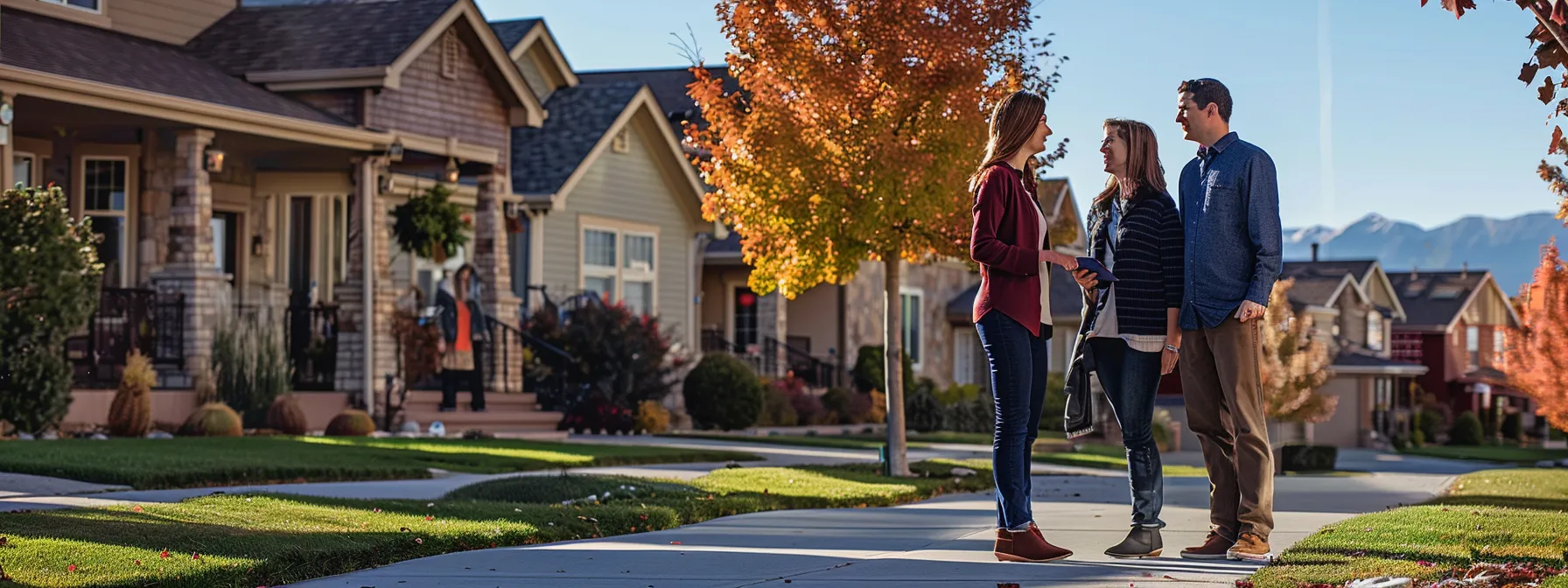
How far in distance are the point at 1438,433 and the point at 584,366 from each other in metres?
41.8

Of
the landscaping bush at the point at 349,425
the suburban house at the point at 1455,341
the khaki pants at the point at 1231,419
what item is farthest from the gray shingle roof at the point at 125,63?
the suburban house at the point at 1455,341

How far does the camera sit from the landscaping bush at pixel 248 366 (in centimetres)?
1961

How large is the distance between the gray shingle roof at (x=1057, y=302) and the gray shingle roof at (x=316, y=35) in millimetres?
20147

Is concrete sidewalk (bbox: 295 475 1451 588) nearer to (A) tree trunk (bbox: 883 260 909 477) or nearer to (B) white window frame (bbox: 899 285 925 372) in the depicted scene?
(A) tree trunk (bbox: 883 260 909 477)

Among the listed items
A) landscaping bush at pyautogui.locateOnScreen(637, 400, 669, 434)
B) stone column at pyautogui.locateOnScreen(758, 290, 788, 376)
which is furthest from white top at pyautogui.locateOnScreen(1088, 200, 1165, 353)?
stone column at pyautogui.locateOnScreen(758, 290, 788, 376)

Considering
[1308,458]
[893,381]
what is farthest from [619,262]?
[893,381]

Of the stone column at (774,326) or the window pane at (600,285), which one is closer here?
the window pane at (600,285)

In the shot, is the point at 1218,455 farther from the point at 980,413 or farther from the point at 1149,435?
the point at 980,413

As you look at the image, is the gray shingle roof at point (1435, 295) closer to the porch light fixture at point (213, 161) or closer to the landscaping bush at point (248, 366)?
the landscaping bush at point (248, 366)

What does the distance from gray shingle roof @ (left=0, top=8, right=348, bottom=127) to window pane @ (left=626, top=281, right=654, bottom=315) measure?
29.5 feet

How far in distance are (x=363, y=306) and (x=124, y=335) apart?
3.38 meters

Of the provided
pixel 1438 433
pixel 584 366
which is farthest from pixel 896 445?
pixel 1438 433

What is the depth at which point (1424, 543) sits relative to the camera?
7.92 m

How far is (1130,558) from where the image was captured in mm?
7551
